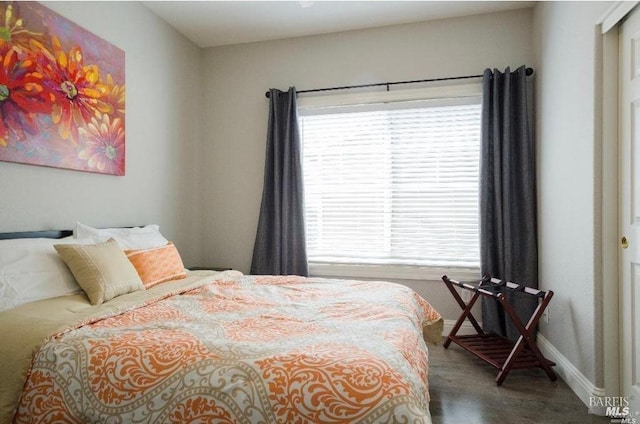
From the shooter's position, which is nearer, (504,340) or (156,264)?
(156,264)

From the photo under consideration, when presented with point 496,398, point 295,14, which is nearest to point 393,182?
point 295,14

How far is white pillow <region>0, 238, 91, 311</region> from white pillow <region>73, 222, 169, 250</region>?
28 centimetres

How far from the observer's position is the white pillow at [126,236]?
235 centimetres

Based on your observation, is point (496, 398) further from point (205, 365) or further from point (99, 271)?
point (99, 271)

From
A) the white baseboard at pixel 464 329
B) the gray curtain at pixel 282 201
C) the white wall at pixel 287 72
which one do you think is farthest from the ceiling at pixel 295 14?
the white baseboard at pixel 464 329

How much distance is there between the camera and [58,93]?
232 cm

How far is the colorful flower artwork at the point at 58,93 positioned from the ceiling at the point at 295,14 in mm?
754

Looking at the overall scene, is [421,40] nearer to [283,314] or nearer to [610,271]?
[610,271]

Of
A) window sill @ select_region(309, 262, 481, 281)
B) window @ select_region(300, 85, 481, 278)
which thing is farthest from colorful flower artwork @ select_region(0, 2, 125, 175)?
window sill @ select_region(309, 262, 481, 281)

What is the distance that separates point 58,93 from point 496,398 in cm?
316

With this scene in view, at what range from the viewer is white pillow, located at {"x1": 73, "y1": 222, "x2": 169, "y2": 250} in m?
2.35

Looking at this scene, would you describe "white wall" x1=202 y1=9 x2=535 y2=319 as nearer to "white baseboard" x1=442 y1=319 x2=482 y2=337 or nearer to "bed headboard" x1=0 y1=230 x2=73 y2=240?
"white baseboard" x1=442 y1=319 x2=482 y2=337

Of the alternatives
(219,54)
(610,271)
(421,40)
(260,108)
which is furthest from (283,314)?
(219,54)

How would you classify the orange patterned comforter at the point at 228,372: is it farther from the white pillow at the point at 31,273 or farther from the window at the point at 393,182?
the window at the point at 393,182
